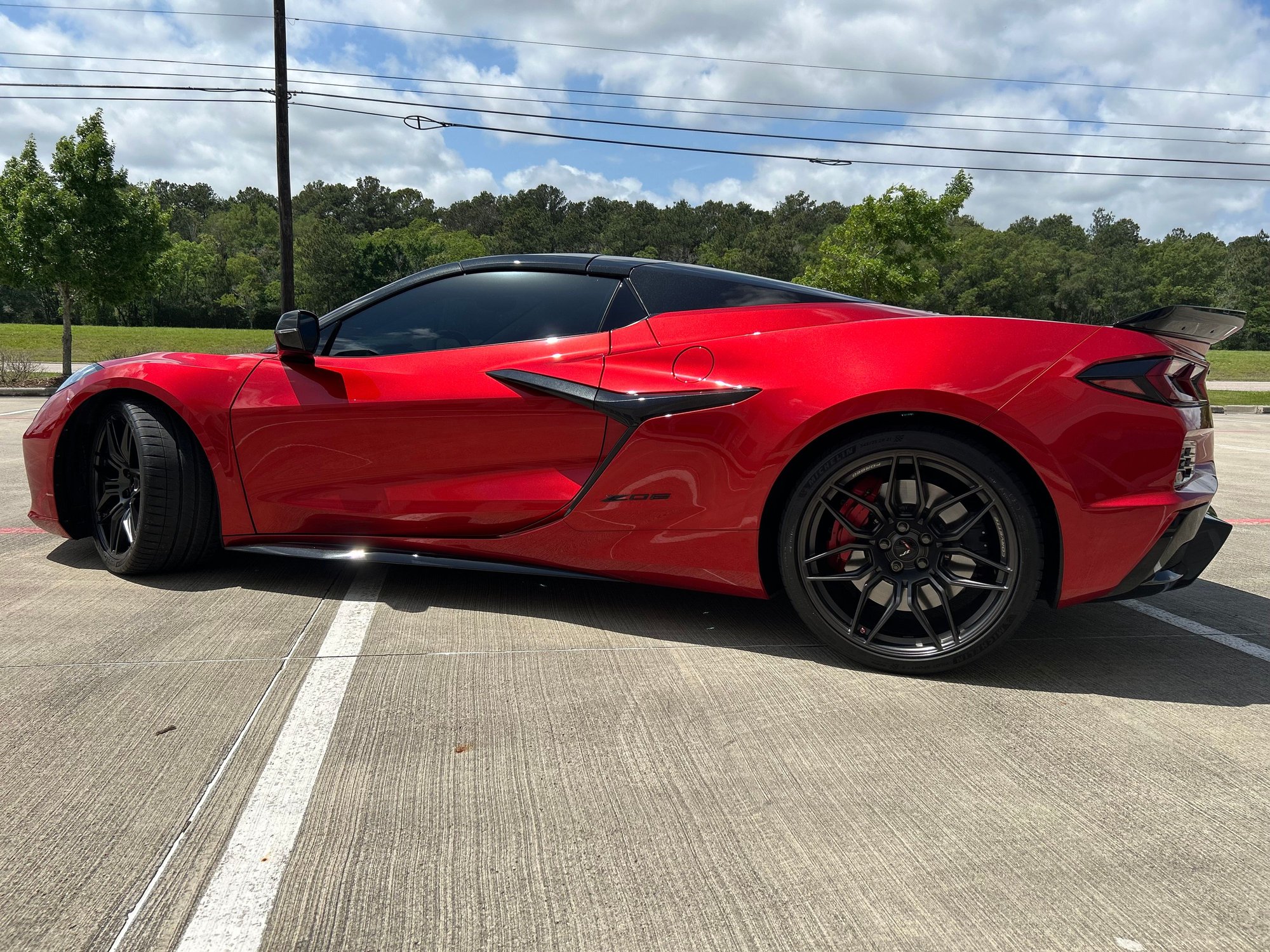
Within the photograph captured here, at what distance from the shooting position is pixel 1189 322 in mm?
2602

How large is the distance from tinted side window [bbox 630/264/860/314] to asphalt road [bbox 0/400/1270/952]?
3.88 ft

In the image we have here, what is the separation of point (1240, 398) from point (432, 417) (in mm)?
26119

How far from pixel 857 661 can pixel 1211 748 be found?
0.97 m

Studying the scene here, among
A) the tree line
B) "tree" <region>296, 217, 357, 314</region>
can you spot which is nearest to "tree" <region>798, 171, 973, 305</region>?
the tree line

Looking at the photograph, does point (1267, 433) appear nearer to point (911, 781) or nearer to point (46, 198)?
point (911, 781)

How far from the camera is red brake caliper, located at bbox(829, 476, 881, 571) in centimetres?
280

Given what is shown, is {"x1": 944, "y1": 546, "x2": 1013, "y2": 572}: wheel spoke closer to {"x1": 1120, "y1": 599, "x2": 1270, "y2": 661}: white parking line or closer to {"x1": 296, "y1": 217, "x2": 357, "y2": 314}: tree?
{"x1": 1120, "y1": 599, "x2": 1270, "y2": 661}: white parking line

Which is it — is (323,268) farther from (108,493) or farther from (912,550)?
(912,550)

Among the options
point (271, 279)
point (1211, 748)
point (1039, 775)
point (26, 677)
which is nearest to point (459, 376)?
point (26, 677)

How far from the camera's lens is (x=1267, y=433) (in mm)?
13531

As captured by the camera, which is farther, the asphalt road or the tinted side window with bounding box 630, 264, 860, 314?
the tinted side window with bounding box 630, 264, 860, 314

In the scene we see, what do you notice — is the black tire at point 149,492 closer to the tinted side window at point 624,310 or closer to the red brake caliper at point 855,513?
the tinted side window at point 624,310

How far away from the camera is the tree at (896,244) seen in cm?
2744

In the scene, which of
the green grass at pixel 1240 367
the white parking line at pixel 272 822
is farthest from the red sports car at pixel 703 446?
the green grass at pixel 1240 367
